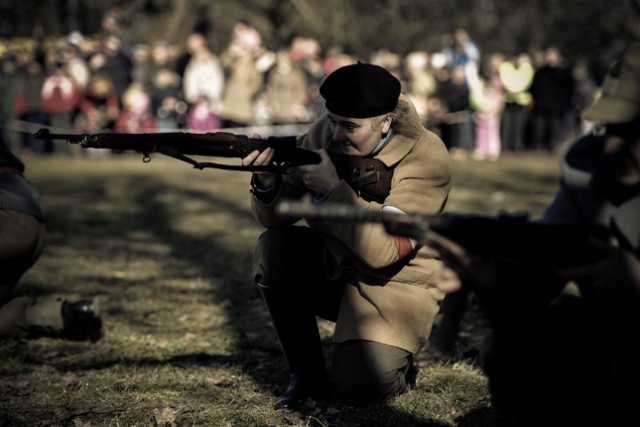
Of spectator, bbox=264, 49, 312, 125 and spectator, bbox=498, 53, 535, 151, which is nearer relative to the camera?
spectator, bbox=264, 49, 312, 125

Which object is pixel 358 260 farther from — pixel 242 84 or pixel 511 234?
pixel 242 84

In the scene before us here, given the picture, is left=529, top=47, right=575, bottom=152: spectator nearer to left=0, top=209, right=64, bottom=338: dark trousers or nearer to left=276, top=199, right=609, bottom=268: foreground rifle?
left=0, top=209, right=64, bottom=338: dark trousers

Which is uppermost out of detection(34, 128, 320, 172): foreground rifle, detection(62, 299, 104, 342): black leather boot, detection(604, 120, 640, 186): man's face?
detection(604, 120, 640, 186): man's face

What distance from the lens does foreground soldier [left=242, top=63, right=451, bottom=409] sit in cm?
457

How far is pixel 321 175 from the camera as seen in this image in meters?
4.45

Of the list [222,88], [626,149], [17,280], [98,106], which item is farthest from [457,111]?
[626,149]

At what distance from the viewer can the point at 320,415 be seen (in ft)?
15.3

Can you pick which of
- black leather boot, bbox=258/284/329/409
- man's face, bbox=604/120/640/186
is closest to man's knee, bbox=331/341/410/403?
black leather boot, bbox=258/284/329/409

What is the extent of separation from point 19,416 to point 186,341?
1575mm

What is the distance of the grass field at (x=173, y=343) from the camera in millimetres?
4699

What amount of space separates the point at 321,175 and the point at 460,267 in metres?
1.41

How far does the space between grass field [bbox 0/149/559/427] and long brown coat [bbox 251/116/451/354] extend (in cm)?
42

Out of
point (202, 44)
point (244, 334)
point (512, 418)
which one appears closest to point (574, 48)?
point (202, 44)

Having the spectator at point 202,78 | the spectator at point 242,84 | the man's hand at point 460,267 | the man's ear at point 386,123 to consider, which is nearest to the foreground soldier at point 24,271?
the man's ear at point 386,123
